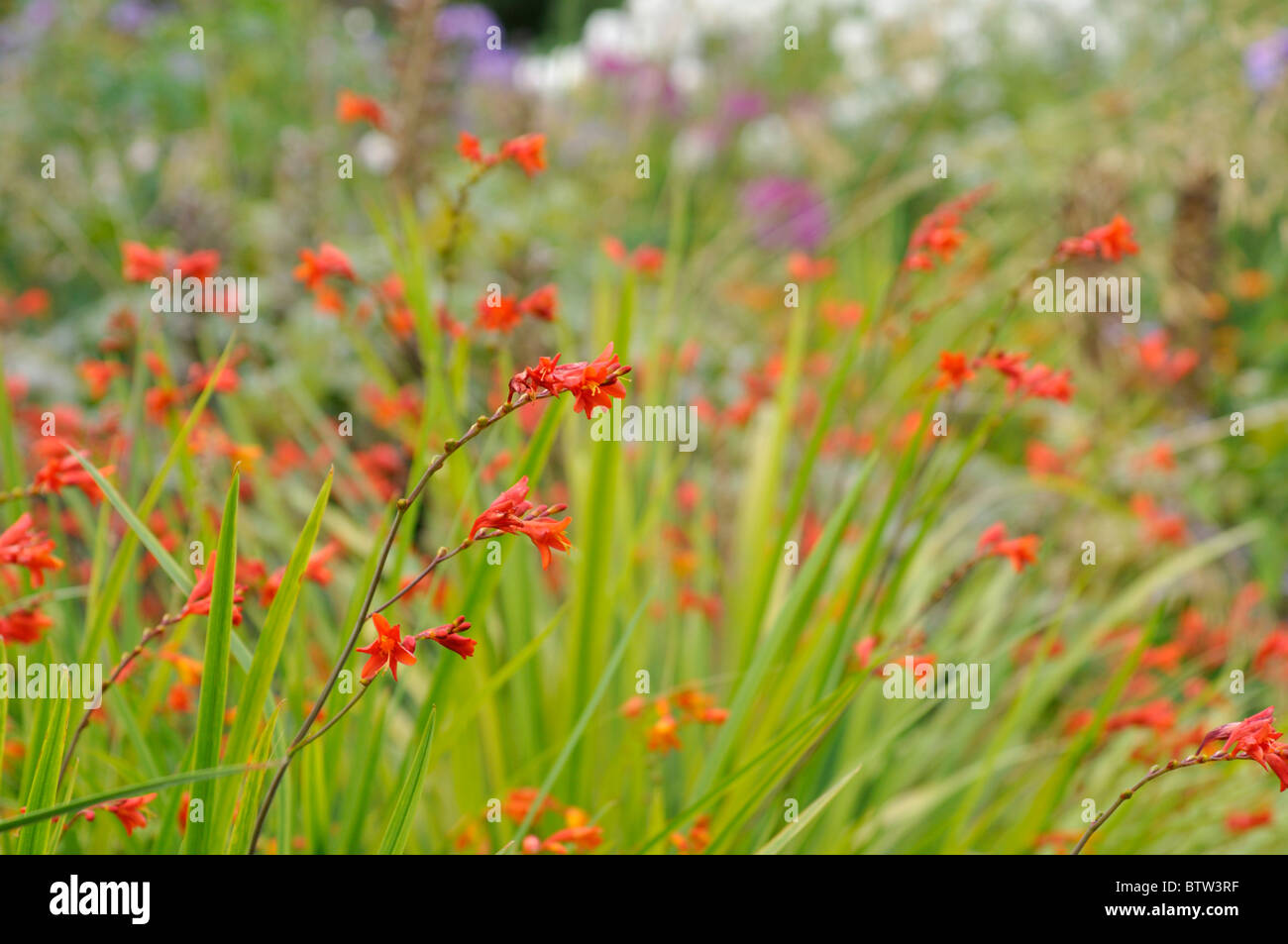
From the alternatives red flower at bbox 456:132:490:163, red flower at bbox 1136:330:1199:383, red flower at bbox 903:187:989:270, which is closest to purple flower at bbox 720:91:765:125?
red flower at bbox 1136:330:1199:383

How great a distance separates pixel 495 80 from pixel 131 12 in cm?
181

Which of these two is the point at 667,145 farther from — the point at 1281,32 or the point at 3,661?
the point at 3,661

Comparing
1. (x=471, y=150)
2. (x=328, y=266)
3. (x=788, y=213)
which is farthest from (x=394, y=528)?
(x=788, y=213)

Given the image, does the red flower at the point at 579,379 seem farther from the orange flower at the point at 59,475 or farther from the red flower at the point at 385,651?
the orange flower at the point at 59,475

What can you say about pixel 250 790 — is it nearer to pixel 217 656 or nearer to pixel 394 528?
pixel 217 656

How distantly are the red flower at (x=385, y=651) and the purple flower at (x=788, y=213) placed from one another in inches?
179

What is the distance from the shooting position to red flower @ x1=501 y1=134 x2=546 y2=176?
1.48 metres

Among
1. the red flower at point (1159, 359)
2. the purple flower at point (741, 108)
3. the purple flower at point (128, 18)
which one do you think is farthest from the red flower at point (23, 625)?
the purple flower at point (741, 108)

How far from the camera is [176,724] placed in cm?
181

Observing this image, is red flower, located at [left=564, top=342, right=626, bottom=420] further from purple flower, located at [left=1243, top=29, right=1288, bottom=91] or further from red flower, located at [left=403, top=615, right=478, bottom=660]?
purple flower, located at [left=1243, top=29, right=1288, bottom=91]

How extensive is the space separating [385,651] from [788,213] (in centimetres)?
506

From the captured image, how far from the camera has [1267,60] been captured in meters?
3.61

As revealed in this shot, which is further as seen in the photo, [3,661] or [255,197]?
[255,197]
